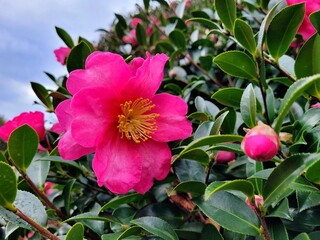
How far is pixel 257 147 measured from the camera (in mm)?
584

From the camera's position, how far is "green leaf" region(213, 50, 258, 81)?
Answer: 32.8 inches

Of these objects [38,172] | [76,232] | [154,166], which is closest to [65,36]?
[38,172]

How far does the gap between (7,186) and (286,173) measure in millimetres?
491

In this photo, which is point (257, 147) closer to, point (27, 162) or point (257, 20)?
point (27, 162)

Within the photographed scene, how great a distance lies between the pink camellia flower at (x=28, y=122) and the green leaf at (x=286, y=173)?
684 millimetres

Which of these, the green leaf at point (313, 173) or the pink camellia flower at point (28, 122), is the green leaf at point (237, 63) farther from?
the pink camellia flower at point (28, 122)

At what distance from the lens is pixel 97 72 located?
77 centimetres

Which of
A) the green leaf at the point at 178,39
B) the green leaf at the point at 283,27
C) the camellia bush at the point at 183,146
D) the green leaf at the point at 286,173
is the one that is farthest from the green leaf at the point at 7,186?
the green leaf at the point at 178,39

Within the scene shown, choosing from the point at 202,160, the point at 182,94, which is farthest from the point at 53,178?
the point at 202,160

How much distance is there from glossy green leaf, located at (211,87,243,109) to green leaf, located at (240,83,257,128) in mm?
141

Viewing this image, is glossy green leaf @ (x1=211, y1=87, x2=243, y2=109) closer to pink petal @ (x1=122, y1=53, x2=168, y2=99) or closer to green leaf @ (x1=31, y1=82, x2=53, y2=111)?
pink petal @ (x1=122, y1=53, x2=168, y2=99)

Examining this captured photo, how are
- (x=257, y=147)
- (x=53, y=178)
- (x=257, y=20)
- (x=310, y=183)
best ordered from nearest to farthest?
(x=257, y=147)
(x=310, y=183)
(x=53, y=178)
(x=257, y=20)

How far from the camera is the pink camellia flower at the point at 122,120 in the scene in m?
0.77

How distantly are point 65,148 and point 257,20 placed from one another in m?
1.10
